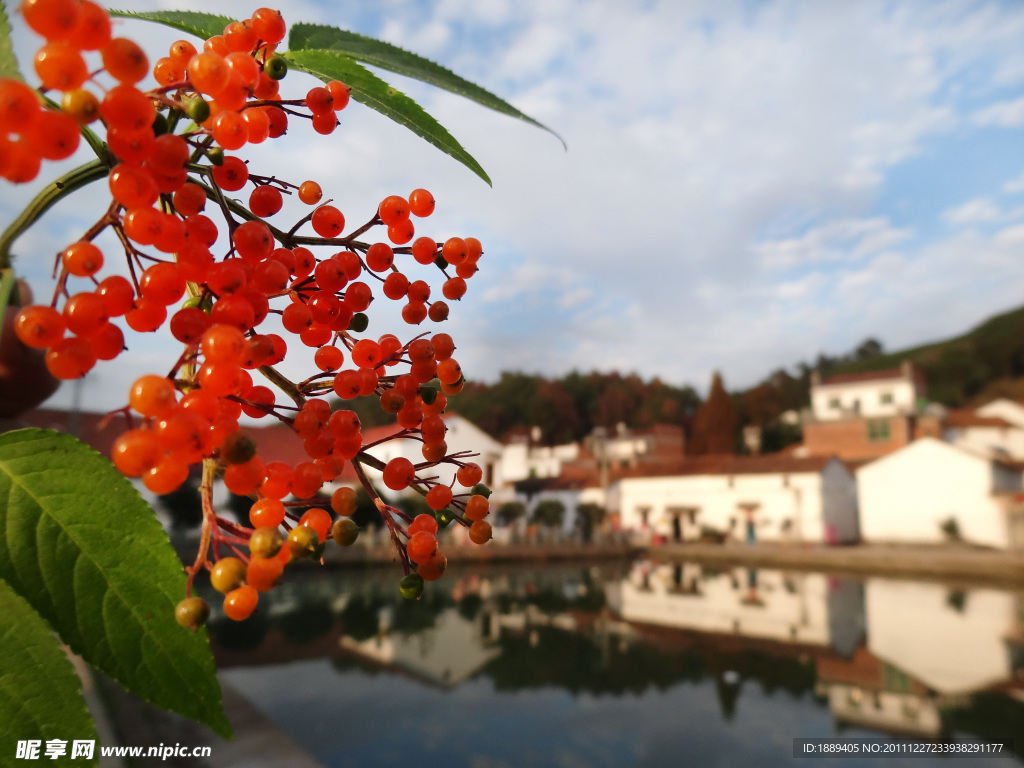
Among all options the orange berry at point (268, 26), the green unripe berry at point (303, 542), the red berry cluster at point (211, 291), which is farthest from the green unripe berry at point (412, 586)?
the orange berry at point (268, 26)

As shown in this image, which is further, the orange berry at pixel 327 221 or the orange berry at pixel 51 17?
the orange berry at pixel 327 221

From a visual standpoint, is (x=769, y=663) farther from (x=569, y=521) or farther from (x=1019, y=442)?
(x=1019, y=442)

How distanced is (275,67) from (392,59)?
16cm

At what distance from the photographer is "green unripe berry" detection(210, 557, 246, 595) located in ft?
1.41

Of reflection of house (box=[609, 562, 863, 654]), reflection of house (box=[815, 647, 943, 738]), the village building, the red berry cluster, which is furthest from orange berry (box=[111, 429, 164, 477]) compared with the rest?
the village building

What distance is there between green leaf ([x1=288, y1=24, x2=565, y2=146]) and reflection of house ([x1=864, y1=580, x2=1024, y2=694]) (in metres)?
20.2

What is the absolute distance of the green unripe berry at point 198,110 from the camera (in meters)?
0.40

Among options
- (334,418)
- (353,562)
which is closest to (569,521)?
(353,562)

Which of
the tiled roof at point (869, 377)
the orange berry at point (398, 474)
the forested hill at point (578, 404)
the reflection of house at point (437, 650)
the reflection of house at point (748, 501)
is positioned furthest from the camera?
the forested hill at point (578, 404)

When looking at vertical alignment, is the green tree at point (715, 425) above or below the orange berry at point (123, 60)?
above

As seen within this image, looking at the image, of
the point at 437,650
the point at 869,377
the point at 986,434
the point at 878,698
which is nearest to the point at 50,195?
the point at 878,698

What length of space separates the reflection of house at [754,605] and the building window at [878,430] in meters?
13.6

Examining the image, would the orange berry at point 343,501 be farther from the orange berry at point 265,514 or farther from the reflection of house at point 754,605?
the reflection of house at point 754,605

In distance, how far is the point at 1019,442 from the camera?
3784cm
